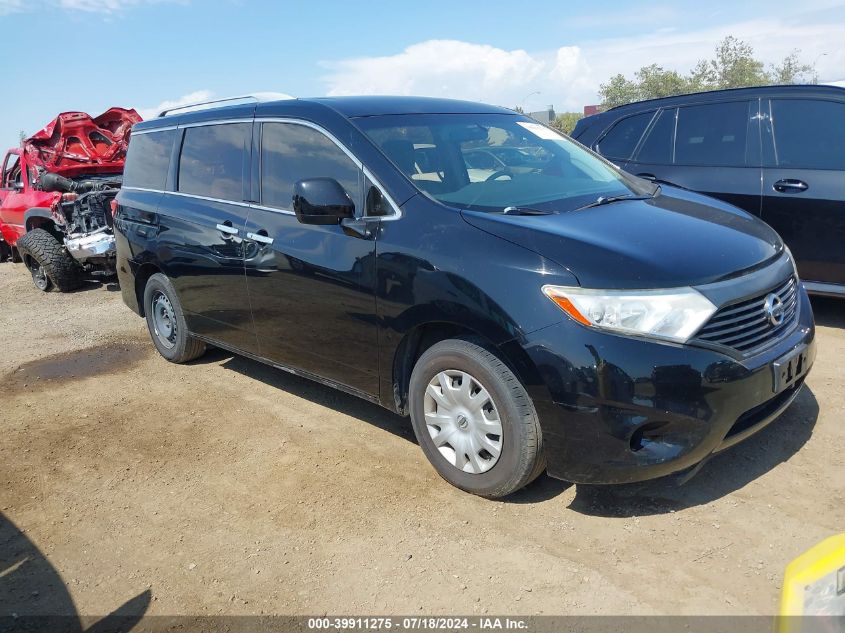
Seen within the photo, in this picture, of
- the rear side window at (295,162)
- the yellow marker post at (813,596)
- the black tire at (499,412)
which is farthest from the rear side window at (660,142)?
the yellow marker post at (813,596)

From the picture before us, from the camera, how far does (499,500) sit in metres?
3.38

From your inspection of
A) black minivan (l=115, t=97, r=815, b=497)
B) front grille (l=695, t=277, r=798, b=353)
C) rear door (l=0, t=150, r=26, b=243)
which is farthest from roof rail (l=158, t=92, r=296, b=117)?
rear door (l=0, t=150, r=26, b=243)

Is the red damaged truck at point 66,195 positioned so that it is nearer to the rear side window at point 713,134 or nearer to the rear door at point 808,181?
the rear side window at point 713,134

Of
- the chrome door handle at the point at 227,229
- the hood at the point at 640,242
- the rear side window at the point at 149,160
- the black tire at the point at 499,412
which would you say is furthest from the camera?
the rear side window at the point at 149,160

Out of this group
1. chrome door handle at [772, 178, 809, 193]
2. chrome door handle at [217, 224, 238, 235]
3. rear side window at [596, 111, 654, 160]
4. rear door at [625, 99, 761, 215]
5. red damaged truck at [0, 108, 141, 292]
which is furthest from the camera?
red damaged truck at [0, 108, 141, 292]

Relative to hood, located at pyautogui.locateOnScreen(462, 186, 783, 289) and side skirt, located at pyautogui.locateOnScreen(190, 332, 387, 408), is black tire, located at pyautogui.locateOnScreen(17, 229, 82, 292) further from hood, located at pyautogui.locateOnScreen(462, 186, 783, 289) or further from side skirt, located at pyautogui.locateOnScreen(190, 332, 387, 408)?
hood, located at pyautogui.locateOnScreen(462, 186, 783, 289)

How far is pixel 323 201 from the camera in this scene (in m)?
3.58

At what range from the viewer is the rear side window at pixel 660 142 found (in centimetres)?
598

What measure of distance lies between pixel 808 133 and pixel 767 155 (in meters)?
0.31

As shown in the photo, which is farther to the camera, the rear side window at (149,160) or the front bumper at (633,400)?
the rear side window at (149,160)

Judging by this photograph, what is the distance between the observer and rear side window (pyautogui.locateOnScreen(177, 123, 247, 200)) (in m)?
4.54

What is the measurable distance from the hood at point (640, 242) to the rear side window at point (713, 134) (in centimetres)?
229

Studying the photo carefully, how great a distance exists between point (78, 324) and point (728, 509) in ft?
22.2

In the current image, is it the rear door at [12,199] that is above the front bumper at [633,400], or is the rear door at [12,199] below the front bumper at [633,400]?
above
